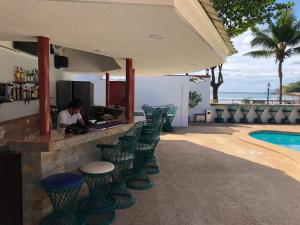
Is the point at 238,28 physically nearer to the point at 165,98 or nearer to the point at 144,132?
the point at 165,98

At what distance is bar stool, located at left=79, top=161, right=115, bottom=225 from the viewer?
12.5 ft

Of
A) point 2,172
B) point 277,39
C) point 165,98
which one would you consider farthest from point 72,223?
point 277,39

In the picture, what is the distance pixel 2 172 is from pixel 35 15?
1.87 m

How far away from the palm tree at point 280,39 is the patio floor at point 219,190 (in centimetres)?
1069

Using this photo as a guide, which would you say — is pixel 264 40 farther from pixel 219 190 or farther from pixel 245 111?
pixel 219 190

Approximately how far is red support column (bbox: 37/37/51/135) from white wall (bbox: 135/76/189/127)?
9.07m

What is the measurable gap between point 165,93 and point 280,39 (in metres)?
8.47

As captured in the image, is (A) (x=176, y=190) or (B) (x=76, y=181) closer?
(B) (x=76, y=181)

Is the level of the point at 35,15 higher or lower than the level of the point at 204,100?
higher

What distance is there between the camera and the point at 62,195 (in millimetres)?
3283

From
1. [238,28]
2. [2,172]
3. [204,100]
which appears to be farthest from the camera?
[204,100]

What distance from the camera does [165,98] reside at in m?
12.9

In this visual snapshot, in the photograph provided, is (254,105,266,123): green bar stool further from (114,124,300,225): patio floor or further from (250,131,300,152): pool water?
(114,124,300,225): patio floor

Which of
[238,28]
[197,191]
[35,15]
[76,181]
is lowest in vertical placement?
[197,191]
